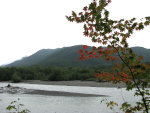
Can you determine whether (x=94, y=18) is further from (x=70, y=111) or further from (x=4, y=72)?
(x=4, y=72)

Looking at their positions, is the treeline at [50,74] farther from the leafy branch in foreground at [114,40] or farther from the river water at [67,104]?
the leafy branch in foreground at [114,40]

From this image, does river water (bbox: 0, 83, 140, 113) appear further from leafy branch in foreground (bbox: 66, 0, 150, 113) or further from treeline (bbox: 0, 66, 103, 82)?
treeline (bbox: 0, 66, 103, 82)

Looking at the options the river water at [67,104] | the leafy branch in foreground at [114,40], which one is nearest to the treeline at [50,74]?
the river water at [67,104]

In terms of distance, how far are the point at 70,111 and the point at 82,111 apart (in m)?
1.12

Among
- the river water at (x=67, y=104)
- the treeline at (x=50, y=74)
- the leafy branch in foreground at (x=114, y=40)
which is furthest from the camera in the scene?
the treeline at (x=50, y=74)

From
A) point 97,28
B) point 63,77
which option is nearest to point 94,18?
point 97,28

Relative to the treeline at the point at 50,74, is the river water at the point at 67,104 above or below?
below

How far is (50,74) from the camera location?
7544cm

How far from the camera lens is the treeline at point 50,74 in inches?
2749

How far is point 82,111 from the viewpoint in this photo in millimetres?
15930

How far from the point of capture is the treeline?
229ft

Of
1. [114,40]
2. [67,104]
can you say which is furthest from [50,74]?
[114,40]

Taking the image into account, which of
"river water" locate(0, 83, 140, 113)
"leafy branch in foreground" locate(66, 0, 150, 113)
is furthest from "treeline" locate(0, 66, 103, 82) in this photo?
"leafy branch in foreground" locate(66, 0, 150, 113)

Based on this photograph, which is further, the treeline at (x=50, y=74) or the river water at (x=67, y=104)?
the treeline at (x=50, y=74)
